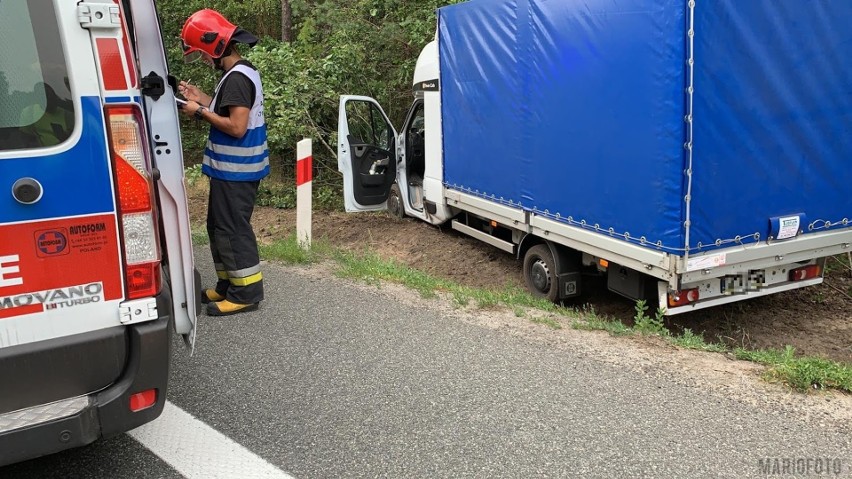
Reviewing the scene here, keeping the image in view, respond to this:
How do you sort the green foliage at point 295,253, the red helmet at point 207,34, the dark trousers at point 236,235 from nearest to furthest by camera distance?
the red helmet at point 207,34 < the dark trousers at point 236,235 < the green foliage at point 295,253

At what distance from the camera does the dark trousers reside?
4555mm

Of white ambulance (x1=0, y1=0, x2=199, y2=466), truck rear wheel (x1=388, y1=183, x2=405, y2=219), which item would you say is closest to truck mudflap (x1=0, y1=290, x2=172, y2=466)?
white ambulance (x1=0, y1=0, x2=199, y2=466)

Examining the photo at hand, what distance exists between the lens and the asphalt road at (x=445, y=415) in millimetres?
2822

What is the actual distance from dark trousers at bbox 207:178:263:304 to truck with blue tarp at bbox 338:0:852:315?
8.42ft

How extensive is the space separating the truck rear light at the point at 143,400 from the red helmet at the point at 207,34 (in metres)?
→ 2.72

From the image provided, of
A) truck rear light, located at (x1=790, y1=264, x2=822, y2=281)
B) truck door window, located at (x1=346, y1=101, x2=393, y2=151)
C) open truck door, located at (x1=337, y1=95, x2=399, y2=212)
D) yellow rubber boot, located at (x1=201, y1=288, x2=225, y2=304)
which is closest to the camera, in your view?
yellow rubber boot, located at (x1=201, y1=288, x2=225, y2=304)

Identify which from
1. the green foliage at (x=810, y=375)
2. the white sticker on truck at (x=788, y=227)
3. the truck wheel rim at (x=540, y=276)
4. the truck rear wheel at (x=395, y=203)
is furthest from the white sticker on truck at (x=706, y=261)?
the truck rear wheel at (x=395, y=203)

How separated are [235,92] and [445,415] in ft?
8.25

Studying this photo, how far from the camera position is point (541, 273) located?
6227 millimetres

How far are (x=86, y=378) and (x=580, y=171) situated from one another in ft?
13.0

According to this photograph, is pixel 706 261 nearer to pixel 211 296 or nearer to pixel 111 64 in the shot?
pixel 211 296

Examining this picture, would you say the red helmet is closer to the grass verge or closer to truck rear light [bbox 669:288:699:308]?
the grass verge

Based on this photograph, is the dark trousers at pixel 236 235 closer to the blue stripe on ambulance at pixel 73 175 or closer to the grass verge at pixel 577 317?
the grass verge at pixel 577 317

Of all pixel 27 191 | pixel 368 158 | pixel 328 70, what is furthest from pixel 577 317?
pixel 328 70
